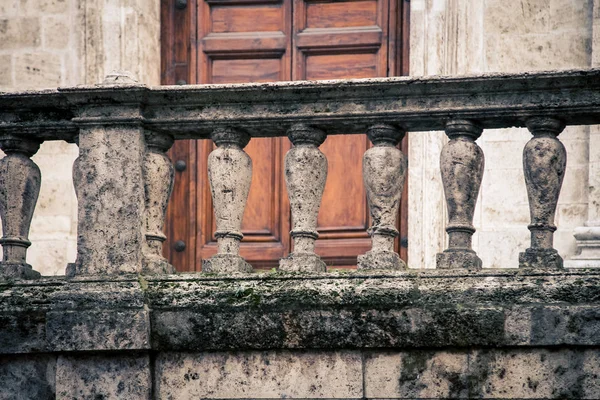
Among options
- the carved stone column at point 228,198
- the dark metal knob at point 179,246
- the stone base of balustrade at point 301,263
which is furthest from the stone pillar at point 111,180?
the dark metal knob at point 179,246

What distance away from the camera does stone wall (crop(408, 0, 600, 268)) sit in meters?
7.02

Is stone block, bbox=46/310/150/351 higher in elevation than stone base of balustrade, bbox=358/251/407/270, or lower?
lower

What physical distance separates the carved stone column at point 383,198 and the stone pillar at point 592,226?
193 cm

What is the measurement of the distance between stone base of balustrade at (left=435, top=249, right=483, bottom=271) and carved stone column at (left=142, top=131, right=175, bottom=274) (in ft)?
3.94

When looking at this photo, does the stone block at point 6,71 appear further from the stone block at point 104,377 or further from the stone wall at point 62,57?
the stone block at point 104,377

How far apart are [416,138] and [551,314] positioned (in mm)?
2531

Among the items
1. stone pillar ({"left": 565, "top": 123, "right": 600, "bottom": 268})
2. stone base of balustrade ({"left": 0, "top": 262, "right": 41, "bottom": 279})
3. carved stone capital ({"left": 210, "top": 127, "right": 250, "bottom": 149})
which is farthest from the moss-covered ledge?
stone pillar ({"left": 565, "top": 123, "right": 600, "bottom": 268})

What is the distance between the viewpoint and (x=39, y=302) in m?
5.24

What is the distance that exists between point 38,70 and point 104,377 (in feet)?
10.3

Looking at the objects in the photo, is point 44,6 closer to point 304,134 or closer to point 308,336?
point 304,134

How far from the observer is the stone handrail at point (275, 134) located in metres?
5.13

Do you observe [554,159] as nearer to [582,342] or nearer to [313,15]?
[582,342]

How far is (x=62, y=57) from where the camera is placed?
7.73 metres

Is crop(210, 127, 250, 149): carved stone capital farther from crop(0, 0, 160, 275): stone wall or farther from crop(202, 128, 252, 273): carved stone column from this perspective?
crop(0, 0, 160, 275): stone wall
